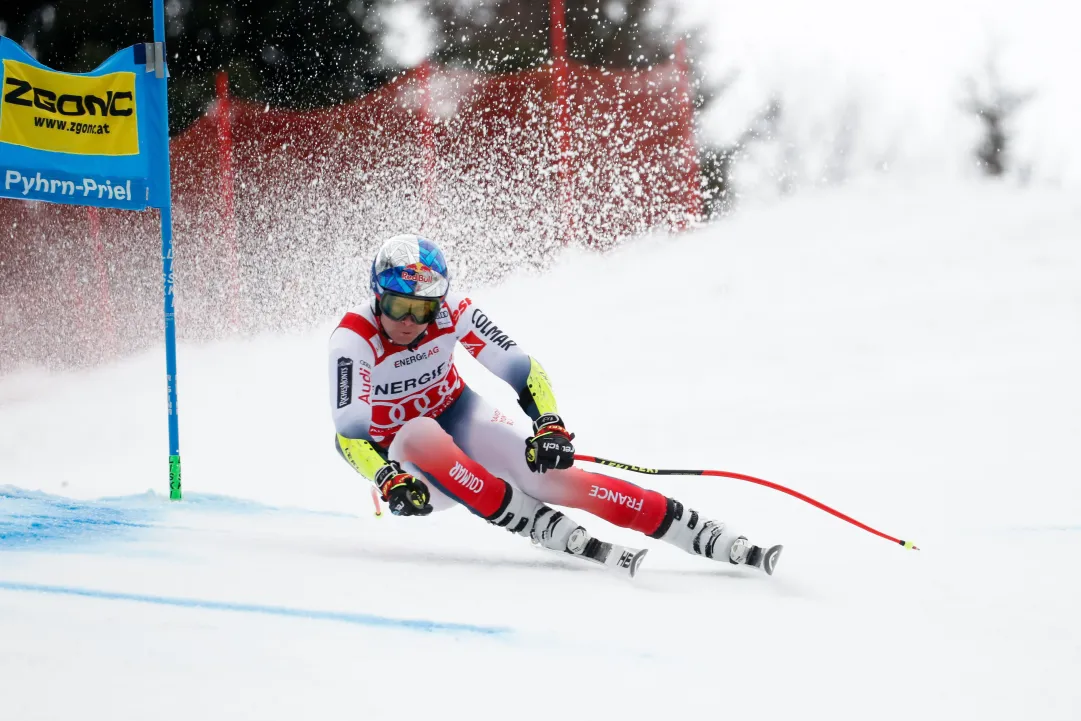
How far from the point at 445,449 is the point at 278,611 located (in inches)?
32.7

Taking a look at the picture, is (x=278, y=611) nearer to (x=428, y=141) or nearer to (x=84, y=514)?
(x=84, y=514)

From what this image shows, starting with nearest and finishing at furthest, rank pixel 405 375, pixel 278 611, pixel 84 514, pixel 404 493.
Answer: pixel 278 611 < pixel 404 493 < pixel 405 375 < pixel 84 514

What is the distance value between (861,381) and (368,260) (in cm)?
610

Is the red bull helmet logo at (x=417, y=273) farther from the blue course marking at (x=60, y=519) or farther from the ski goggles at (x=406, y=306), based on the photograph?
the blue course marking at (x=60, y=519)

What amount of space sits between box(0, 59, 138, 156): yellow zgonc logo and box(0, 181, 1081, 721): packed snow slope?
182cm

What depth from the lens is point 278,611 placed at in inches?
107

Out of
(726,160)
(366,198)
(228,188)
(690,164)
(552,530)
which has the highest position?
(228,188)

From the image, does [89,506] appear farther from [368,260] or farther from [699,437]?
[368,260]

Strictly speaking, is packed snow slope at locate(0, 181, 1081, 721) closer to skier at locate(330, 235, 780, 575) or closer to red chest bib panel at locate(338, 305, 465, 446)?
skier at locate(330, 235, 780, 575)

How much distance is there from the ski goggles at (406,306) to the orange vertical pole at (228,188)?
28.0 feet

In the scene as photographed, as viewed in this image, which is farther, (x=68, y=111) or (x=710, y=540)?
(x=68, y=111)

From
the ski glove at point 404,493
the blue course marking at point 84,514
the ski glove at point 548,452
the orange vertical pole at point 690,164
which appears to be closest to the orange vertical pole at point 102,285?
the orange vertical pole at point 690,164

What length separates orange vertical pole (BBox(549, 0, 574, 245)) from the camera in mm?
9617

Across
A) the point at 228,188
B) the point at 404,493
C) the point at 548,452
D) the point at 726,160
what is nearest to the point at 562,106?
the point at 726,160
